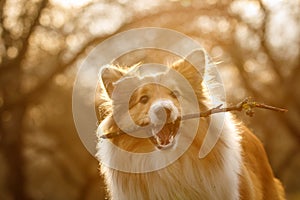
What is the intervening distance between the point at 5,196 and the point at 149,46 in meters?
7.96

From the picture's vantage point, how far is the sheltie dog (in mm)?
6191

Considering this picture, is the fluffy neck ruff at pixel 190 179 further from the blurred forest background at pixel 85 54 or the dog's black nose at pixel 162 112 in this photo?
the blurred forest background at pixel 85 54

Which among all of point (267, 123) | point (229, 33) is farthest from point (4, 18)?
point (267, 123)

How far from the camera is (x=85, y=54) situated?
58.2 ft

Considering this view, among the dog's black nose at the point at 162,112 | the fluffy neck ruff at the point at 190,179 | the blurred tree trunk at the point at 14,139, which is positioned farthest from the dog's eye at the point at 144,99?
the blurred tree trunk at the point at 14,139

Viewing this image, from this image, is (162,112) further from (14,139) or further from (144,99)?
(14,139)

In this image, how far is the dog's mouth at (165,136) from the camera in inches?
240

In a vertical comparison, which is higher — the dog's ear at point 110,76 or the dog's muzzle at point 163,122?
the dog's ear at point 110,76

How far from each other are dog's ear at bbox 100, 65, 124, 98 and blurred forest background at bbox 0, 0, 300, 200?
367 inches

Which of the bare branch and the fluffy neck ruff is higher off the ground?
the bare branch

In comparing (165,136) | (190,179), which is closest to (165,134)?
(165,136)

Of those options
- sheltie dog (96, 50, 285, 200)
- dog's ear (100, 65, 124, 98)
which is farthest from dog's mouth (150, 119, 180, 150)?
dog's ear (100, 65, 124, 98)

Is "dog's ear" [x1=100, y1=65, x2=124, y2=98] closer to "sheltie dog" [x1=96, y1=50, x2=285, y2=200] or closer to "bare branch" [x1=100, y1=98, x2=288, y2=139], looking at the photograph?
"sheltie dog" [x1=96, y1=50, x2=285, y2=200]

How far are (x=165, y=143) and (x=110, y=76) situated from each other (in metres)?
0.91
